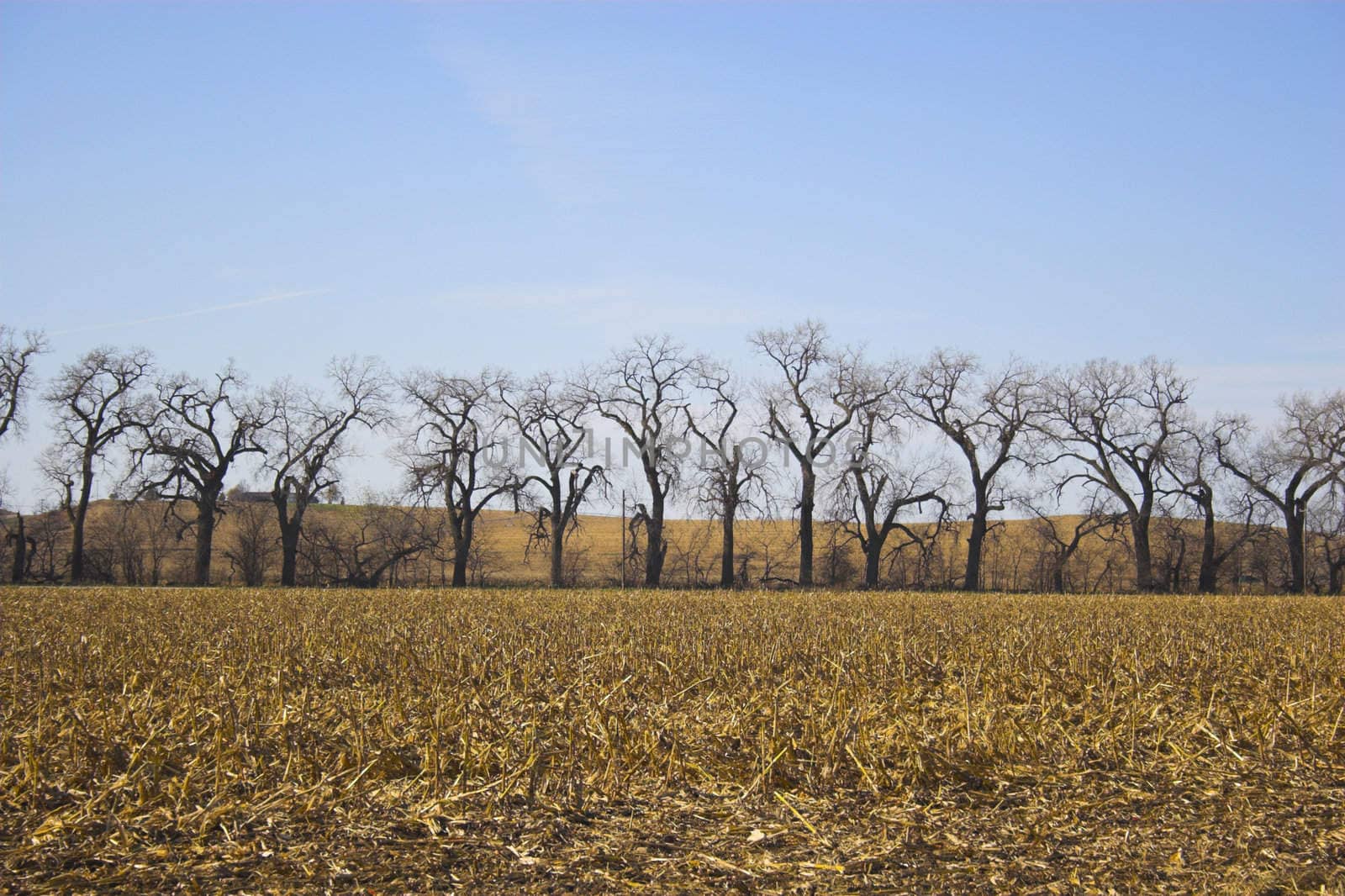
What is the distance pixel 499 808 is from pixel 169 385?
41.4 meters

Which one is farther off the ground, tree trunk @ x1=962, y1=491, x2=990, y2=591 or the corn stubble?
tree trunk @ x1=962, y1=491, x2=990, y2=591

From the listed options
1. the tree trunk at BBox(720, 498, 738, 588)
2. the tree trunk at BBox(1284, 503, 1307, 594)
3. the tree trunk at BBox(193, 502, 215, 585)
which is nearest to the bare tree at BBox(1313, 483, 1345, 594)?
the tree trunk at BBox(1284, 503, 1307, 594)

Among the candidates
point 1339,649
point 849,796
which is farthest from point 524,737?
point 1339,649

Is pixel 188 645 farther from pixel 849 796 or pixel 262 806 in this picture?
pixel 849 796

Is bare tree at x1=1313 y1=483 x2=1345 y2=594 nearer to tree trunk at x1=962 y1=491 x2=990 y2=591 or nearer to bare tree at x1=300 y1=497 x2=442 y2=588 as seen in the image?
tree trunk at x1=962 y1=491 x2=990 y2=591

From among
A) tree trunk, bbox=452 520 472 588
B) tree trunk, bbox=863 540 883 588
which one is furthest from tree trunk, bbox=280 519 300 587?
tree trunk, bbox=863 540 883 588

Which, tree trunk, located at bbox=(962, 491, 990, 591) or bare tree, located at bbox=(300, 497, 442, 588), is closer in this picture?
tree trunk, located at bbox=(962, 491, 990, 591)

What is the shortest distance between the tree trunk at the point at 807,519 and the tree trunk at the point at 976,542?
20.8 ft

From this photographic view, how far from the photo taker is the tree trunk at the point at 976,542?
40625 millimetres

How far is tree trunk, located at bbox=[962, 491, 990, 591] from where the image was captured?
4062cm

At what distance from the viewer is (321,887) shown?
4.91m

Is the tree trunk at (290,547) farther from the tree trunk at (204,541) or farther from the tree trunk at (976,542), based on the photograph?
the tree trunk at (976,542)

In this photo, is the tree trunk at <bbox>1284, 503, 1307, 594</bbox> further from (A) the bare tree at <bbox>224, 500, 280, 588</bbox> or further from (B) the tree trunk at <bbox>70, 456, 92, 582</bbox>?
(B) the tree trunk at <bbox>70, 456, 92, 582</bbox>

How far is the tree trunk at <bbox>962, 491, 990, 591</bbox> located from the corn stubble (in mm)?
28139
